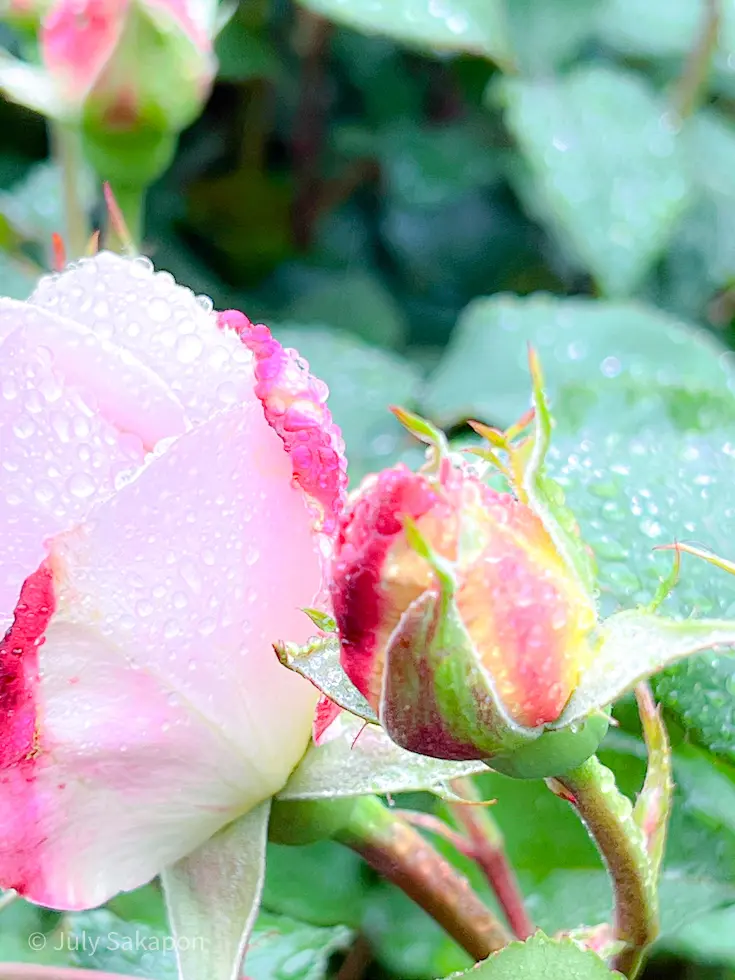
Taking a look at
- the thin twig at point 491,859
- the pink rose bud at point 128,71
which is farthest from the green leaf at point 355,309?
the thin twig at point 491,859

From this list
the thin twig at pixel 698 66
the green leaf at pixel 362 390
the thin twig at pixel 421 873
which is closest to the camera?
the thin twig at pixel 421 873

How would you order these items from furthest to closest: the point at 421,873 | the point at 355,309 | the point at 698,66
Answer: the point at 355,309 < the point at 698,66 < the point at 421,873

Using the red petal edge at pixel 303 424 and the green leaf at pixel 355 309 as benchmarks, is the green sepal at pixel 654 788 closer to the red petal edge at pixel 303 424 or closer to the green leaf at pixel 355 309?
the red petal edge at pixel 303 424

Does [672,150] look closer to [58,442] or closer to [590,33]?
[590,33]

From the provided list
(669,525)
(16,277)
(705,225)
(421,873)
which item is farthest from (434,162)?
(421,873)

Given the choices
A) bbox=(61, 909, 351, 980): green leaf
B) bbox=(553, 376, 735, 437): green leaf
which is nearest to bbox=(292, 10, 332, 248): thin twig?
bbox=(553, 376, 735, 437): green leaf

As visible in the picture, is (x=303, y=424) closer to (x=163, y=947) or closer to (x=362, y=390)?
(x=163, y=947)

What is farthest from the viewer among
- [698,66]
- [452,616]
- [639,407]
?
[698,66]
